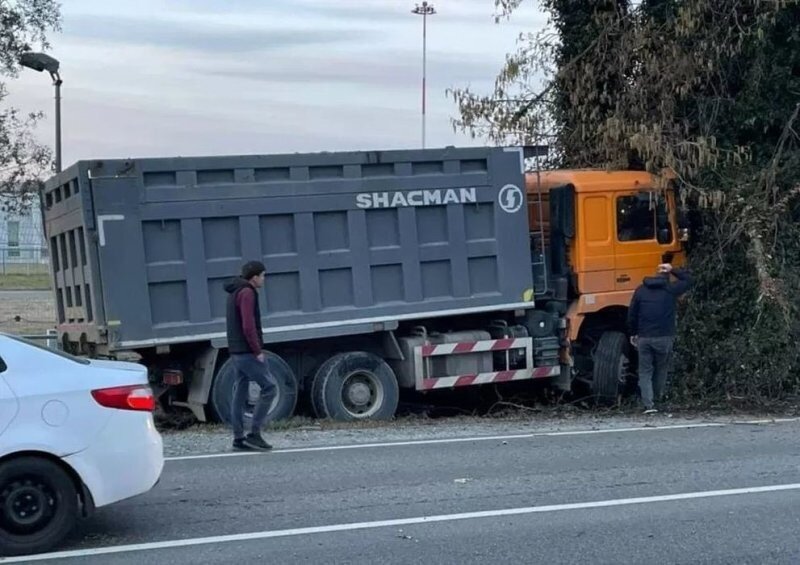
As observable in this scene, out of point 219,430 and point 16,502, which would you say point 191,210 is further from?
point 16,502

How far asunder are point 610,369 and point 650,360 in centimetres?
68

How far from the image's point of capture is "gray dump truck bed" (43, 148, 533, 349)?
1212cm

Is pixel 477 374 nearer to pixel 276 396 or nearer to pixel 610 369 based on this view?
pixel 610 369

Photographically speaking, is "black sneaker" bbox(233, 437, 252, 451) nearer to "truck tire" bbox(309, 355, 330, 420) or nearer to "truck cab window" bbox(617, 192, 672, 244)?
"truck tire" bbox(309, 355, 330, 420)

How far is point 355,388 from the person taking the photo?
13.4m

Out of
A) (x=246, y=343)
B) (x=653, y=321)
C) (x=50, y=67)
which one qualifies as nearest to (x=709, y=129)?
(x=653, y=321)

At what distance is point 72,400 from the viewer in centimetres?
697

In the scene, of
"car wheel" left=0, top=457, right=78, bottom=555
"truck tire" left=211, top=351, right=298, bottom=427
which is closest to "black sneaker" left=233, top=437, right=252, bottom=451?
"truck tire" left=211, top=351, right=298, bottom=427

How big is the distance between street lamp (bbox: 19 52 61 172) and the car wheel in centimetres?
1145

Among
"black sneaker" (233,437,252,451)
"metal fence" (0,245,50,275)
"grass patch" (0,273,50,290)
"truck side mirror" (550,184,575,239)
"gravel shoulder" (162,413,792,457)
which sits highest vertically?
"truck side mirror" (550,184,575,239)

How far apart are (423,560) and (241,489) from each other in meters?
2.43

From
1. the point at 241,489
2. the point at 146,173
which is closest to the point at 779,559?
the point at 241,489

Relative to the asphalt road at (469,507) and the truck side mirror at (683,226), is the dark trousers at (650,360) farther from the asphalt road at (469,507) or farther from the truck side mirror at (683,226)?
the asphalt road at (469,507)

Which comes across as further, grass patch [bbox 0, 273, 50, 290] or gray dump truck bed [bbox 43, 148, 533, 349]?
grass patch [bbox 0, 273, 50, 290]
